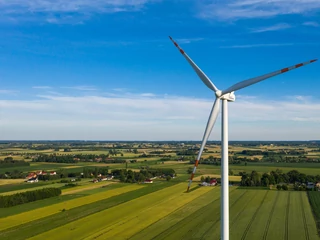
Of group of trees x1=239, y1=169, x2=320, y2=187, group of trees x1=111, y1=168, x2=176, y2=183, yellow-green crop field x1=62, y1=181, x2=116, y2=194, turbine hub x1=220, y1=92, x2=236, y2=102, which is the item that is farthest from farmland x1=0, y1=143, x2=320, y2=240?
turbine hub x1=220, y1=92, x2=236, y2=102

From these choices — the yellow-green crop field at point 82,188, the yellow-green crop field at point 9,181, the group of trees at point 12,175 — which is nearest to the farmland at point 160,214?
the yellow-green crop field at point 82,188

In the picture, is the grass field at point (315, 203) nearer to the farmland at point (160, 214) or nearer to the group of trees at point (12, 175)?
the farmland at point (160, 214)

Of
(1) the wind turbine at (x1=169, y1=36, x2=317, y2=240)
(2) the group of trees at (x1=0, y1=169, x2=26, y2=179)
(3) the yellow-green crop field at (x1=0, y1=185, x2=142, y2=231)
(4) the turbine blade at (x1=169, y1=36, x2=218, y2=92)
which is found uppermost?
(4) the turbine blade at (x1=169, y1=36, x2=218, y2=92)

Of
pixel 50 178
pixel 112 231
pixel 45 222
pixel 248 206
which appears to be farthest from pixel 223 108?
pixel 50 178

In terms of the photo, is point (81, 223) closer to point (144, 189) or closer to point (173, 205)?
point (173, 205)

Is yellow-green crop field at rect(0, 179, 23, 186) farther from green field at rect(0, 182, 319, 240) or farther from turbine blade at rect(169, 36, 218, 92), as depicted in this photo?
turbine blade at rect(169, 36, 218, 92)

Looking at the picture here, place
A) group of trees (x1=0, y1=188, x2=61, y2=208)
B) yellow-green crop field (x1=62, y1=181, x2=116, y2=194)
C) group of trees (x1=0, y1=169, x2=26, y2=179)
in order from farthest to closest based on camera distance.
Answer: group of trees (x1=0, y1=169, x2=26, y2=179), yellow-green crop field (x1=62, y1=181, x2=116, y2=194), group of trees (x1=0, y1=188, x2=61, y2=208)

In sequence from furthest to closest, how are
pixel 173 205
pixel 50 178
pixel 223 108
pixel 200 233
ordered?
pixel 50 178
pixel 173 205
pixel 200 233
pixel 223 108

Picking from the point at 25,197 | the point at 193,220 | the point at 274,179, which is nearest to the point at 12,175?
the point at 25,197

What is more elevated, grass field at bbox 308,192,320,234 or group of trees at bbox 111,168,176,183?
group of trees at bbox 111,168,176,183
